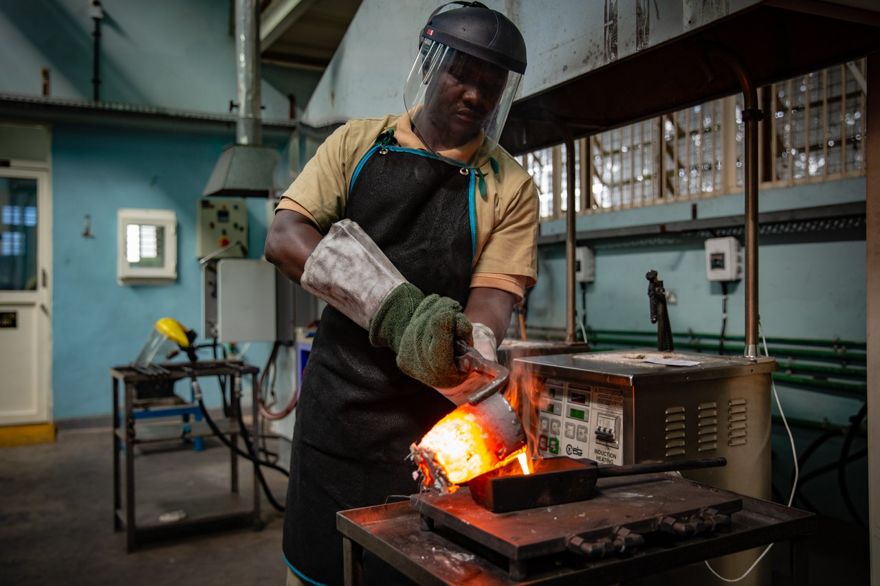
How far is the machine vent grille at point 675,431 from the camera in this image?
157cm

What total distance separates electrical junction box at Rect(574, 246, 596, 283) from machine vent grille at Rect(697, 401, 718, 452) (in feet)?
9.35

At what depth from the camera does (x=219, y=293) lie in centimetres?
468

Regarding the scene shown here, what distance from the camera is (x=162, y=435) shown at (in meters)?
3.69

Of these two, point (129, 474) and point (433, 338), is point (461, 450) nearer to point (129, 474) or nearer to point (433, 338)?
point (433, 338)

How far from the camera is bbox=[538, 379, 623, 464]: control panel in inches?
62.0

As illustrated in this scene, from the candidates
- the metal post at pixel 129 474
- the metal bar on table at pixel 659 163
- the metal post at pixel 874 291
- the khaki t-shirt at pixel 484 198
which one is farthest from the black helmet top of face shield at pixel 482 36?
the metal bar on table at pixel 659 163

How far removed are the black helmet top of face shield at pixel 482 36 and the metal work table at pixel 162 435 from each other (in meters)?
2.41

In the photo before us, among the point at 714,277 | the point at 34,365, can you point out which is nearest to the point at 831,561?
the point at 714,277

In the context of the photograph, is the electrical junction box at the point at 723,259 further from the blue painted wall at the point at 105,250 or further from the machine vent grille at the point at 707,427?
the blue painted wall at the point at 105,250

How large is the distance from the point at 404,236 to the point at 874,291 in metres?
1.08

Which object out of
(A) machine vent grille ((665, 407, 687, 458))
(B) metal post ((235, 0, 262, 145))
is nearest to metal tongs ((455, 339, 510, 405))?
(A) machine vent grille ((665, 407, 687, 458))

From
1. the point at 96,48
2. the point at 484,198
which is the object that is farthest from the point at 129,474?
the point at 96,48

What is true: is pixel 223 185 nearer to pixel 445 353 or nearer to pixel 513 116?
pixel 513 116

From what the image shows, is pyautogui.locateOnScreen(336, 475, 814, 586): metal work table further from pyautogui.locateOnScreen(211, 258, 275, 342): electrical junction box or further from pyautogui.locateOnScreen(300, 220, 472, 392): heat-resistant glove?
pyautogui.locateOnScreen(211, 258, 275, 342): electrical junction box
